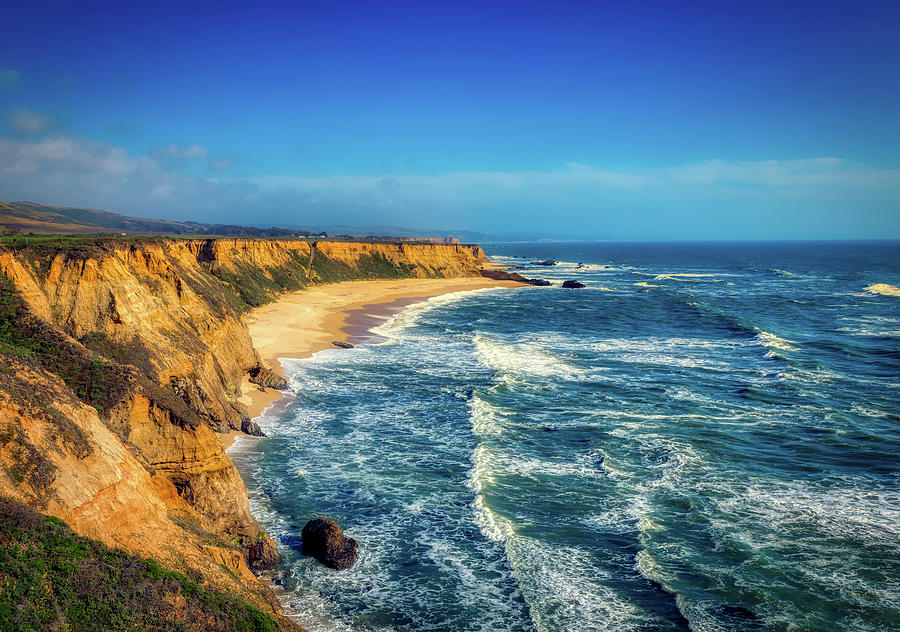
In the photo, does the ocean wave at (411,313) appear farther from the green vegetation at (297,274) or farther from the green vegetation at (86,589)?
the green vegetation at (86,589)

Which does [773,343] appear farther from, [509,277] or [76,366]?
[509,277]

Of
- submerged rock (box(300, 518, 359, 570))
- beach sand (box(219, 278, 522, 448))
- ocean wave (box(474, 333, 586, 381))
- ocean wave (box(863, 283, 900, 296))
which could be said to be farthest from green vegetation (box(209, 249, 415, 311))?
ocean wave (box(863, 283, 900, 296))

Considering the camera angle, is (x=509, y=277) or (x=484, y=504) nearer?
(x=484, y=504)

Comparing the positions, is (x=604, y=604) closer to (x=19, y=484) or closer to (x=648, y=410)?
(x=19, y=484)

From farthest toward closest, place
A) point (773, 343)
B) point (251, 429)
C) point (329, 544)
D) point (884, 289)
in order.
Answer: point (884, 289) → point (773, 343) → point (251, 429) → point (329, 544)

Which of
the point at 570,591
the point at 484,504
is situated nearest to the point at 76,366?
the point at 484,504

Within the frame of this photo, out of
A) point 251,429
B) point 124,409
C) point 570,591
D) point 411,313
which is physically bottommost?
point 570,591

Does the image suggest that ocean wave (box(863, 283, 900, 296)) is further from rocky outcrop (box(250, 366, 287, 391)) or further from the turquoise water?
rocky outcrop (box(250, 366, 287, 391))
